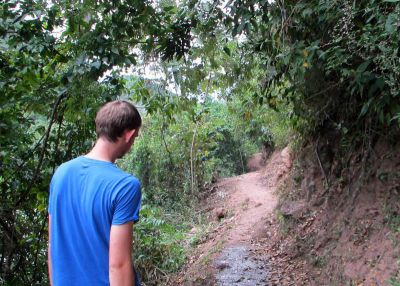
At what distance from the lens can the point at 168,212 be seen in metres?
15.1

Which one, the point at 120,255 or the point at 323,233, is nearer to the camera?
the point at 120,255

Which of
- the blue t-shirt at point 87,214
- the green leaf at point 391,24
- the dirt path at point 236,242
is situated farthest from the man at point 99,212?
the dirt path at point 236,242

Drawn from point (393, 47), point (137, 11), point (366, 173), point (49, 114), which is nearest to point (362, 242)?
point (366, 173)

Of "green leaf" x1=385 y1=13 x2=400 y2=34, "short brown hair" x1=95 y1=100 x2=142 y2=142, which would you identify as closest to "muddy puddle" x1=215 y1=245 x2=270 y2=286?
"green leaf" x1=385 y1=13 x2=400 y2=34

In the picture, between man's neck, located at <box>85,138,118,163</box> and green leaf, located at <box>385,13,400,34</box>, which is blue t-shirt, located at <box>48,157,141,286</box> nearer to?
man's neck, located at <box>85,138,118,163</box>

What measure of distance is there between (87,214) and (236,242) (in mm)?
7454

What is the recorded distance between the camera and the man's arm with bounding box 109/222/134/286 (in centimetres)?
196

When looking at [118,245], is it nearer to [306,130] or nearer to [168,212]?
[306,130]

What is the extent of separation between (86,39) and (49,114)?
4.08 feet

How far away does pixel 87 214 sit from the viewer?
204cm

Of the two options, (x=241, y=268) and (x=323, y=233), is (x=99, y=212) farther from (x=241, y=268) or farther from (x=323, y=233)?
(x=241, y=268)

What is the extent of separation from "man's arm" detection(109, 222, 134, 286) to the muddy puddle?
496 cm

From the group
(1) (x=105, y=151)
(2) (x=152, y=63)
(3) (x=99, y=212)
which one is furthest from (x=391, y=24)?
(2) (x=152, y=63)

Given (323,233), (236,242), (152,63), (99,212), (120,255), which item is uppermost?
(152,63)
